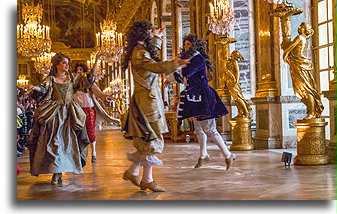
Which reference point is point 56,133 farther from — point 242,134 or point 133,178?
point 242,134

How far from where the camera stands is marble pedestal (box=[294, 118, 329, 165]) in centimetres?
710

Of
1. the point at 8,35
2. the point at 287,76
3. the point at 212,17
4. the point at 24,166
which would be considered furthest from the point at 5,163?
the point at 287,76

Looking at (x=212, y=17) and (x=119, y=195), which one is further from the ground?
(x=212, y=17)

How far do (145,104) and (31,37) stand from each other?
31.4 ft

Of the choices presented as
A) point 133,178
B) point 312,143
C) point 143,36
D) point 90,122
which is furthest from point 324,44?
point 133,178

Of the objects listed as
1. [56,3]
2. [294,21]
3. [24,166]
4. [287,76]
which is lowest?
[24,166]

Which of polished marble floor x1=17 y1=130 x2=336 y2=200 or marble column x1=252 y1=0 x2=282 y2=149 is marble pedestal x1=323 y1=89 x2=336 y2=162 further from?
marble column x1=252 y1=0 x2=282 y2=149

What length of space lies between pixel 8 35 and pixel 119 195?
1.79 m

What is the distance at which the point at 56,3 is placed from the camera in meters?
38.5

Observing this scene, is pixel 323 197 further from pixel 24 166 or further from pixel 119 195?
pixel 24 166

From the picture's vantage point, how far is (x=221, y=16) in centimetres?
932

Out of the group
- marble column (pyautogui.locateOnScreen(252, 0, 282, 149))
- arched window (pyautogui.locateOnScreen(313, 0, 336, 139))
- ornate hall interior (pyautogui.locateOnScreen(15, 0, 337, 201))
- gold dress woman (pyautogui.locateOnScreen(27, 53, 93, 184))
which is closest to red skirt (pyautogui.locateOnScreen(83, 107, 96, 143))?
ornate hall interior (pyautogui.locateOnScreen(15, 0, 337, 201))

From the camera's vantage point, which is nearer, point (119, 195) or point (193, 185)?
point (119, 195)

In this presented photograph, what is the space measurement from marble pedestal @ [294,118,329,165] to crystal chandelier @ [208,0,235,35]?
9.08 feet
